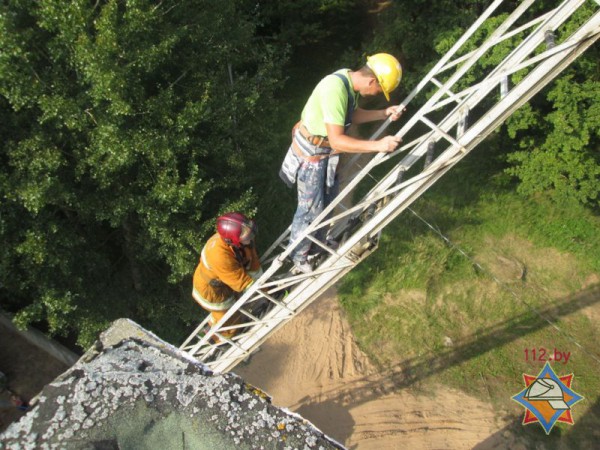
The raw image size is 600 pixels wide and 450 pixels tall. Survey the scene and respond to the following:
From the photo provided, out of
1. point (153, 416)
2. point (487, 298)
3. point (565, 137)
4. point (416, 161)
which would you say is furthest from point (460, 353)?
point (153, 416)

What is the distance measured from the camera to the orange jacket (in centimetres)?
658

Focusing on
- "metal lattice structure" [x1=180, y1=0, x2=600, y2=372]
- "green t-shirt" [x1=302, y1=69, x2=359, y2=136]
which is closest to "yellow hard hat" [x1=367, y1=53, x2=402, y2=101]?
"green t-shirt" [x1=302, y1=69, x2=359, y2=136]

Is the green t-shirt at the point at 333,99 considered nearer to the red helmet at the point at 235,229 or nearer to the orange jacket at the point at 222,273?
the red helmet at the point at 235,229

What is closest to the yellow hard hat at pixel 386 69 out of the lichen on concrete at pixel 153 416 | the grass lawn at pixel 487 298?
the lichen on concrete at pixel 153 416

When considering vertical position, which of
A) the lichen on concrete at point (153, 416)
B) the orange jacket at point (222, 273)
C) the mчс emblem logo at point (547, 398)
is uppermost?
the mчс emblem logo at point (547, 398)

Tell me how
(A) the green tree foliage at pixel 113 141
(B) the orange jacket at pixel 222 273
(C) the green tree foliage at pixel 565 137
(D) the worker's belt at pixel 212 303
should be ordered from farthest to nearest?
(C) the green tree foliage at pixel 565 137, (A) the green tree foliage at pixel 113 141, (D) the worker's belt at pixel 212 303, (B) the orange jacket at pixel 222 273

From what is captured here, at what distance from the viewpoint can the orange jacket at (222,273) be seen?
658 centimetres

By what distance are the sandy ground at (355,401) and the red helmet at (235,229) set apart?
6.08 m

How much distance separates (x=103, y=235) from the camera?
12555 mm

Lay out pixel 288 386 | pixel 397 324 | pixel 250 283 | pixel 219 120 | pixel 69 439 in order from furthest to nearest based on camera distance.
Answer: pixel 397 324, pixel 288 386, pixel 219 120, pixel 250 283, pixel 69 439

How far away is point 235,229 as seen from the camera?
20.3ft

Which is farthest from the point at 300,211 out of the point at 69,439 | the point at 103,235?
the point at 103,235

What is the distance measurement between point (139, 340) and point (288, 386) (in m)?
7.67

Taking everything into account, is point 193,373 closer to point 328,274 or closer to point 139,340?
point 139,340
